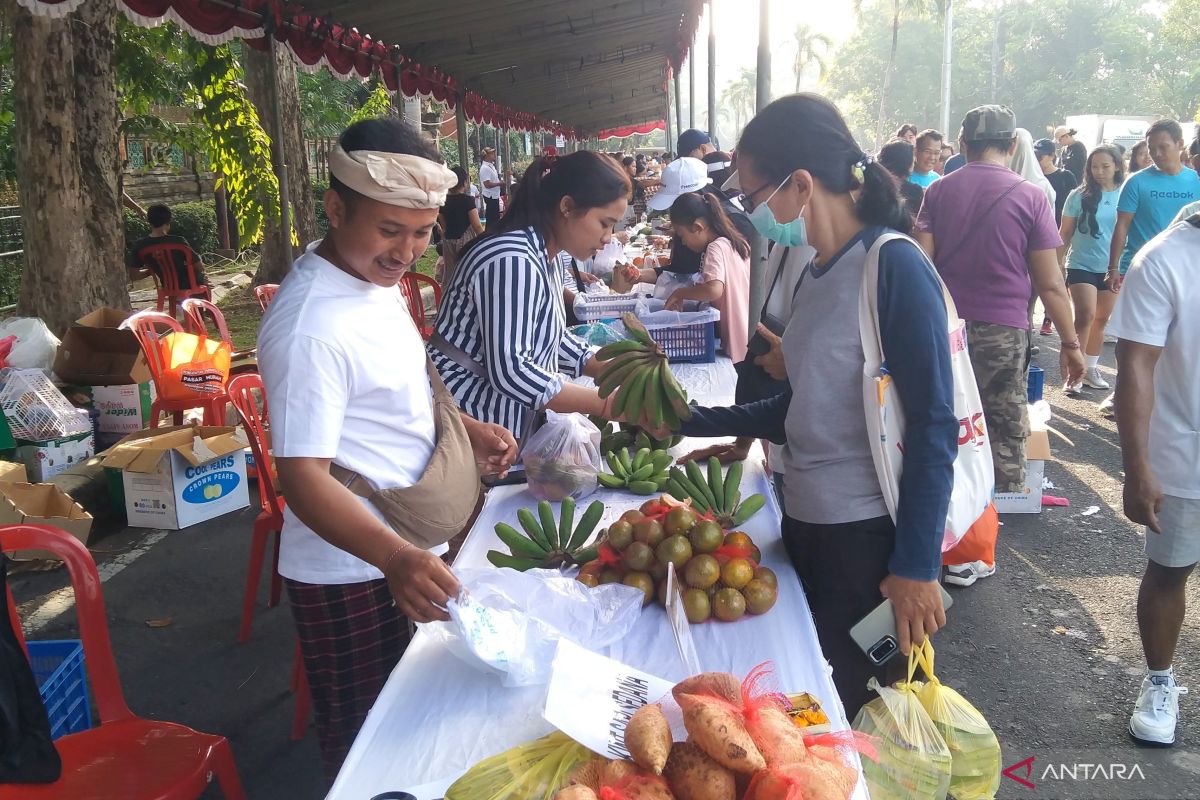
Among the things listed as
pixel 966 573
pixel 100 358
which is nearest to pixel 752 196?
pixel 966 573

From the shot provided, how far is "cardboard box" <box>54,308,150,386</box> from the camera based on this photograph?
6195 millimetres

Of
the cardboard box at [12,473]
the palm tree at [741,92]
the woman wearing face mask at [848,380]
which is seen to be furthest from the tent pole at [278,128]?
the palm tree at [741,92]

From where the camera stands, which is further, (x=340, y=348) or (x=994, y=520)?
(x=994, y=520)

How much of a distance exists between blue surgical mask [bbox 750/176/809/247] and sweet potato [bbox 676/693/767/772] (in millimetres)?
1222

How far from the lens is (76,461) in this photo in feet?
18.5

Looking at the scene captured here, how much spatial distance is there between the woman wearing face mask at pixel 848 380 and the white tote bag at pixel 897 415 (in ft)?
0.07

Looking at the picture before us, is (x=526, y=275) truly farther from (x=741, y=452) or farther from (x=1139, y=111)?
(x=1139, y=111)

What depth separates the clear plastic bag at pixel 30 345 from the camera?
6.27m

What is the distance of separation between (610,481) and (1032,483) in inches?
132

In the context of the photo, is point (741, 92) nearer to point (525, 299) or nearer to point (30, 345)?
point (30, 345)

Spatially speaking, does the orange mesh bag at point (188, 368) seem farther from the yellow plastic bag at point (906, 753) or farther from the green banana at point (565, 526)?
the yellow plastic bag at point (906, 753)

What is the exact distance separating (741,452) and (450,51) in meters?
6.71

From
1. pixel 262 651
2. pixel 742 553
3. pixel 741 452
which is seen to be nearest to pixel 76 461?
pixel 262 651

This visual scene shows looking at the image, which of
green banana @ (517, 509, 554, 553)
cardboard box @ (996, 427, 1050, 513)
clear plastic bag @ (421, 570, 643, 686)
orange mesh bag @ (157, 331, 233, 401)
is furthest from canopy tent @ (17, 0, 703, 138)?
cardboard box @ (996, 427, 1050, 513)
